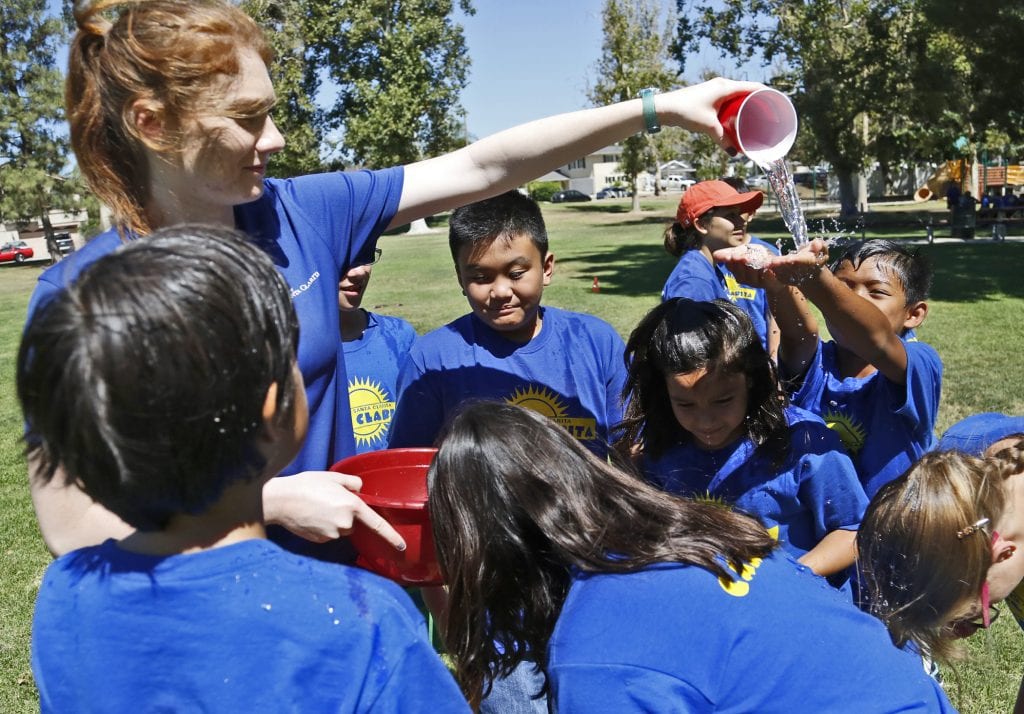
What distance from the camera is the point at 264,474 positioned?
4.75 feet

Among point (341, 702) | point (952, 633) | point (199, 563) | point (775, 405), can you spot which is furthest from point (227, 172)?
point (952, 633)

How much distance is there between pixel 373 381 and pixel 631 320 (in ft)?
30.8

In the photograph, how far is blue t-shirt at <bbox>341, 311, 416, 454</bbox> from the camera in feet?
12.5

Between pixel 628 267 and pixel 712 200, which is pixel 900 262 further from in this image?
pixel 628 267

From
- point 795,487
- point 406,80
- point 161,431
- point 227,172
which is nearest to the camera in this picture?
point 161,431

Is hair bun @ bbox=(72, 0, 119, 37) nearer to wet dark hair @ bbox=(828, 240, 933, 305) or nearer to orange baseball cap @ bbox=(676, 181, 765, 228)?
wet dark hair @ bbox=(828, 240, 933, 305)

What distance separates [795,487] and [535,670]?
0.90 metres

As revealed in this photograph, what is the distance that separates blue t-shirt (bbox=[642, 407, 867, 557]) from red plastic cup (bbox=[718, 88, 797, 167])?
0.77 m

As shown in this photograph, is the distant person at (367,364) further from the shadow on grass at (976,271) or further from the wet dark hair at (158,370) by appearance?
the shadow on grass at (976,271)

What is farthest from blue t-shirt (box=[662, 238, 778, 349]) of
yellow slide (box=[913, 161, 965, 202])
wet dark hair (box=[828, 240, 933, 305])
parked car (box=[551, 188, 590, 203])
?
parked car (box=[551, 188, 590, 203])

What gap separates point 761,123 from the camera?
2.58 meters

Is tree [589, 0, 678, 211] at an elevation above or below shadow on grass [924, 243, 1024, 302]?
above

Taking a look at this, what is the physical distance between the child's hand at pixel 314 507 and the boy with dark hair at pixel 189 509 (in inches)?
11.7

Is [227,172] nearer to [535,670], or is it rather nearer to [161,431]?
[161,431]
